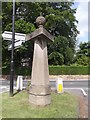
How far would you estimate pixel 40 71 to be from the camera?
Result: 8.58 meters

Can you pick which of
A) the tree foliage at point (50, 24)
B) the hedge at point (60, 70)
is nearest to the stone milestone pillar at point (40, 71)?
the tree foliage at point (50, 24)

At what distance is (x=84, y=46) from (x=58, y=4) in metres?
15.2

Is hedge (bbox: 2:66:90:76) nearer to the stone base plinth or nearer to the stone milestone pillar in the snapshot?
the stone milestone pillar

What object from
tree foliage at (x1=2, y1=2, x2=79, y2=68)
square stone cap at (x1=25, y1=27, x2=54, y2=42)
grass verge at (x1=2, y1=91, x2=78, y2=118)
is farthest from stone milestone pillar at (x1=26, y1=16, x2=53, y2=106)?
tree foliage at (x1=2, y1=2, x2=79, y2=68)

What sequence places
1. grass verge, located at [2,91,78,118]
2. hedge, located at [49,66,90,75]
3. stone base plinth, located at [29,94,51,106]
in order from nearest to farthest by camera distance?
grass verge, located at [2,91,78,118], stone base plinth, located at [29,94,51,106], hedge, located at [49,66,90,75]

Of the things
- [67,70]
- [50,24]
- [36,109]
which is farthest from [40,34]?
[50,24]

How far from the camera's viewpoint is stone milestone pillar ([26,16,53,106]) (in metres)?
8.40

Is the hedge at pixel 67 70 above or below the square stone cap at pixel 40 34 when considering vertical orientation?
below

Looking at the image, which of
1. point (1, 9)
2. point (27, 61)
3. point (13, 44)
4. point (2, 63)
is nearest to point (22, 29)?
point (1, 9)

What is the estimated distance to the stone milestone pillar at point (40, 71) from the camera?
331 inches

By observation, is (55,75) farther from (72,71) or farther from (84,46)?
(84,46)

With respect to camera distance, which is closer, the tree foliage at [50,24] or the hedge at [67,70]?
the tree foliage at [50,24]

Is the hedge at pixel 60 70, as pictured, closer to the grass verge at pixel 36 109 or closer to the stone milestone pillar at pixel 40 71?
the grass verge at pixel 36 109

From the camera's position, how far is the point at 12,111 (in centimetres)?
740
